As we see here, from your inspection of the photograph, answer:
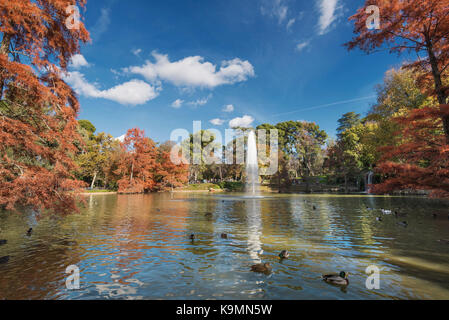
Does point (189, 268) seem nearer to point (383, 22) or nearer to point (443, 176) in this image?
point (443, 176)

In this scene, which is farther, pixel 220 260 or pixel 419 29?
pixel 419 29

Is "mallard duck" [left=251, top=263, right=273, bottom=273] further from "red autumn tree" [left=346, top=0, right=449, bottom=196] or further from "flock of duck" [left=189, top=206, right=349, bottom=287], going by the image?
"red autumn tree" [left=346, top=0, right=449, bottom=196]

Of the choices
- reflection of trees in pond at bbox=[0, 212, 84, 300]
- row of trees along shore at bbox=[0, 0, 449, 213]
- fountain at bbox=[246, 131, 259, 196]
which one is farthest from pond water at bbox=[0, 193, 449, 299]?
fountain at bbox=[246, 131, 259, 196]

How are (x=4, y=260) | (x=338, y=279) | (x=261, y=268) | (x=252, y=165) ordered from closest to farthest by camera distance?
(x=338, y=279)
(x=261, y=268)
(x=4, y=260)
(x=252, y=165)

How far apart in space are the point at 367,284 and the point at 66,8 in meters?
11.7

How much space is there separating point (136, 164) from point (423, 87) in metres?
39.8

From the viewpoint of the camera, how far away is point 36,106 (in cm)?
761

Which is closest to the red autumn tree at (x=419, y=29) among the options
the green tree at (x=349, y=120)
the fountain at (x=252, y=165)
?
the fountain at (x=252, y=165)

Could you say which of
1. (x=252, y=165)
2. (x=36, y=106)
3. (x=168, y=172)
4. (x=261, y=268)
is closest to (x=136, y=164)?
(x=168, y=172)

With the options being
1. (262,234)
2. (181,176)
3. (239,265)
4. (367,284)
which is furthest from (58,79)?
(181,176)

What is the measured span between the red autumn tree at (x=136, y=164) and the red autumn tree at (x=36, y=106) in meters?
34.1

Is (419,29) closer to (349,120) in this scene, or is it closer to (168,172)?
(168,172)

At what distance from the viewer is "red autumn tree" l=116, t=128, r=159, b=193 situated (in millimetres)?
40625

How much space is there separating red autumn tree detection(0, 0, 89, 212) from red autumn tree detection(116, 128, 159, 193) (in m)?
34.1
